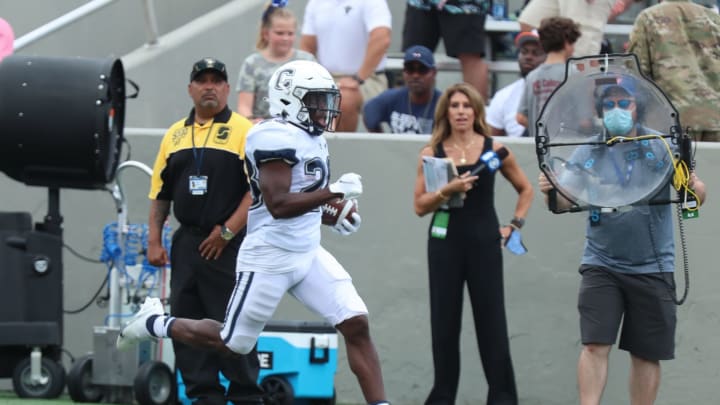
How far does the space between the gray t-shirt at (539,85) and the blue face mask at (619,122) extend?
200cm

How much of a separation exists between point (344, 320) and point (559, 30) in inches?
126

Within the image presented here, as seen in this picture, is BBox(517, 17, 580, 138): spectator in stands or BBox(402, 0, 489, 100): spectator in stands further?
BBox(402, 0, 489, 100): spectator in stands

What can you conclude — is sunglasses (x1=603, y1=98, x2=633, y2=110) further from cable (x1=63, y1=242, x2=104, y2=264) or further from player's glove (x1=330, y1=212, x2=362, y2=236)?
cable (x1=63, y1=242, x2=104, y2=264)

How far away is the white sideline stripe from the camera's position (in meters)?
11.2

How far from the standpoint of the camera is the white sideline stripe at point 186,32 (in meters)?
11.2

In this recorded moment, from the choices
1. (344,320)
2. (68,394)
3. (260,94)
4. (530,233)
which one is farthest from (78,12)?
(344,320)

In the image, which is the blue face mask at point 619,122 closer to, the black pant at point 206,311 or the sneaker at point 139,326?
the black pant at point 206,311

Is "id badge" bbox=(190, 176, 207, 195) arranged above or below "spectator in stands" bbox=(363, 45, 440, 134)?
below

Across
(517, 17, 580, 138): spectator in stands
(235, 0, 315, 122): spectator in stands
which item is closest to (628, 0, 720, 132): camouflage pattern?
(517, 17, 580, 138): spectator in stands

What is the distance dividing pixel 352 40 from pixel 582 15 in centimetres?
161

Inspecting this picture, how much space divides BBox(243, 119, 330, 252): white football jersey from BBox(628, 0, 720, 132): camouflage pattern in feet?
8.66

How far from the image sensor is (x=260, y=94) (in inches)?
397

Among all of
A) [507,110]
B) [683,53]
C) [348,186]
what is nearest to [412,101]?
[507,110]

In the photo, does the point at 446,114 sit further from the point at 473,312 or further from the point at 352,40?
the point at 352,40
